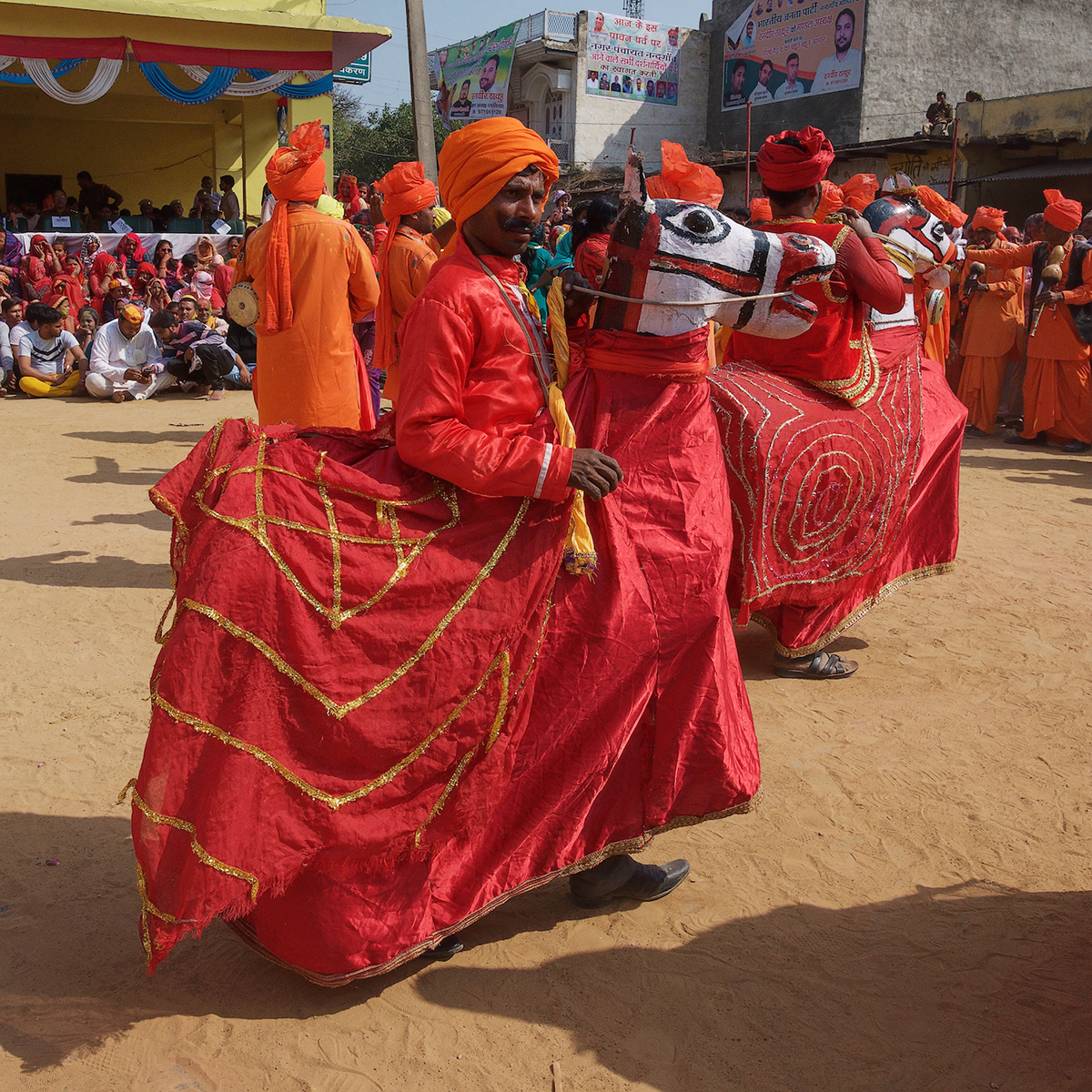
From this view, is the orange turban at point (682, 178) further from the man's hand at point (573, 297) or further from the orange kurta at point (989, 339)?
the orange kurta at point (989, 339)

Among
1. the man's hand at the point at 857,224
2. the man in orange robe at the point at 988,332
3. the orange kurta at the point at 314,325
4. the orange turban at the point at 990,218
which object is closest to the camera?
the man's hand at the point at 857,224

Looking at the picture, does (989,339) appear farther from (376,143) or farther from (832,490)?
(376,143)

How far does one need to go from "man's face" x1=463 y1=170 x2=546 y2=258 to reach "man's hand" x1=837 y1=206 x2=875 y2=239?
1.38m

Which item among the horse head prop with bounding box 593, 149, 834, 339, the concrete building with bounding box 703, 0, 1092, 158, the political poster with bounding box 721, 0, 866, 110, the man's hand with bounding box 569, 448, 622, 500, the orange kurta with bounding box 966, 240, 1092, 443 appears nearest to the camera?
the man's hand with bounding box 569, 448, 622, 500

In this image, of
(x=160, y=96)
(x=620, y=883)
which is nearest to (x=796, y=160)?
(x=620, y=883)

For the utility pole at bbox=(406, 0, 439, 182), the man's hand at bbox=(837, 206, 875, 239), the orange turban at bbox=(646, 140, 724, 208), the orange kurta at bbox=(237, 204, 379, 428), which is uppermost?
the utility pole at bbox=(406, 0, 439, 182)

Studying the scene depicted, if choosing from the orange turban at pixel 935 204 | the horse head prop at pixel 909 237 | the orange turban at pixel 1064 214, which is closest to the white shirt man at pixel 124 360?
the orange turban at pixel 935 204

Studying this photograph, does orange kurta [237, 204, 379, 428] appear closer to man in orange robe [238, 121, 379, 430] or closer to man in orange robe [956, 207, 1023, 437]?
man in orange robe [238, 121, 379, 430]

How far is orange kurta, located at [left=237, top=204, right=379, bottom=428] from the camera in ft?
17.2

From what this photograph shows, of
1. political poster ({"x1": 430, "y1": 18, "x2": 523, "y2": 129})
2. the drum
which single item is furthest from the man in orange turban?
political poster ({"x1": 430, "y1": 18, "x2": 523, "y2": 129})

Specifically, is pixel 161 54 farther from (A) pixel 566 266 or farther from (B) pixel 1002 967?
(B) pixel 1002 967

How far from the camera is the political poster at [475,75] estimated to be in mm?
37125

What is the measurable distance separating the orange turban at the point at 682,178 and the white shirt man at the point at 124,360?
887 cm

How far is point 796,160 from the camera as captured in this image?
373 centimetres
